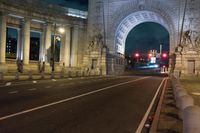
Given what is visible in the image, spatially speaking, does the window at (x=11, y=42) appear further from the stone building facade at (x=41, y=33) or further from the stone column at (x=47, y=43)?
the stone column at (x=47, y=43)

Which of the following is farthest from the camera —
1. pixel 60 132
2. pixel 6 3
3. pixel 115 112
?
pixel 6 3

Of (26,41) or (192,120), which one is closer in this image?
(192,120)

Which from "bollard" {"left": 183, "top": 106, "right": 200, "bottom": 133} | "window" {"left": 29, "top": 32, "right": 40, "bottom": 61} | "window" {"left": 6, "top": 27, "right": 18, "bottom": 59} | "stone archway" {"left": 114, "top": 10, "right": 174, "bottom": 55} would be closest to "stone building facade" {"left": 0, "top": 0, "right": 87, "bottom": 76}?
"window" {"left": 6, "top": 27, "right": 18, "bottom": 59}

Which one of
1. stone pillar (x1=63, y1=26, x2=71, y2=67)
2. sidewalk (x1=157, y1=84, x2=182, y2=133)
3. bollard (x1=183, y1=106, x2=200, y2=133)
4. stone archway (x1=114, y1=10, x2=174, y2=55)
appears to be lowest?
sidewalk (x1=157, y1=84, x2=182, y2=133)

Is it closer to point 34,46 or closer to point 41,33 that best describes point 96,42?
point 41,33

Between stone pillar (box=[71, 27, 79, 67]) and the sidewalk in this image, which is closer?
the sidewalk

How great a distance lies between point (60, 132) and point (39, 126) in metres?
0.92

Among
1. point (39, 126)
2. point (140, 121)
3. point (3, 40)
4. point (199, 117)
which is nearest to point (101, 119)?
point (140, 121)

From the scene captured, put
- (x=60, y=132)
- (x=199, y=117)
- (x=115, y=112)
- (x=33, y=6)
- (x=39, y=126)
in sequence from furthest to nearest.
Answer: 1. (x=33, y=6)
2. (x=115, y=112)
3. (x=39, y=126)
4. (x=60, y=132)
5. (x=199, y=117)

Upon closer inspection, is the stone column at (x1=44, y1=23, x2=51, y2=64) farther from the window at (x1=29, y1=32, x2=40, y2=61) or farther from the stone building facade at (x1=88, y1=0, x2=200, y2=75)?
the stone building facade at (x1=88, y1=0, x2=200, y2=75)

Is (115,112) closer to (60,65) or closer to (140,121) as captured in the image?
(140,121)

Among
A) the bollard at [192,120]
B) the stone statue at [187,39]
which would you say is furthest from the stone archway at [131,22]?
the bollard at [192,120]

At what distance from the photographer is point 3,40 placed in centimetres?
5238

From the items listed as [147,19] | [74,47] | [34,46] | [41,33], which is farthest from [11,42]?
[147,19]
